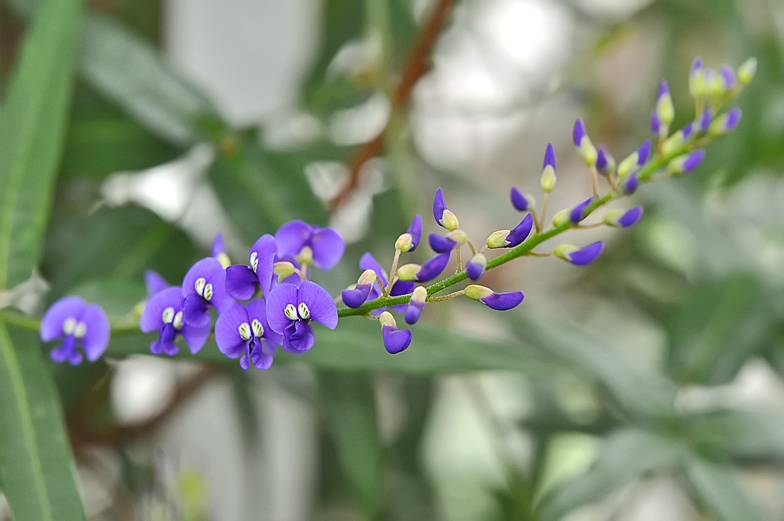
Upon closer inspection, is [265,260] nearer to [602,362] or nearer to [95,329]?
[95,329]

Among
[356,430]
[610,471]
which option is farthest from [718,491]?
[356,430]

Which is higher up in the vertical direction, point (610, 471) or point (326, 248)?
point (326, 248)

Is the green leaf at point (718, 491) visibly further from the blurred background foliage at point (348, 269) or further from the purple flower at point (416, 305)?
the purple flower at point (416, 305)

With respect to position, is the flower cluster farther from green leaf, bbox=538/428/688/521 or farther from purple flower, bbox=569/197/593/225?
green leaf, bbox=538/428/688/521

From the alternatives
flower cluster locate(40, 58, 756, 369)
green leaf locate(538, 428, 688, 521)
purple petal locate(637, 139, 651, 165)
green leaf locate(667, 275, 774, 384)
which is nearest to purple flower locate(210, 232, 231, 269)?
flower cluster locate(40, 58, 756, 369)

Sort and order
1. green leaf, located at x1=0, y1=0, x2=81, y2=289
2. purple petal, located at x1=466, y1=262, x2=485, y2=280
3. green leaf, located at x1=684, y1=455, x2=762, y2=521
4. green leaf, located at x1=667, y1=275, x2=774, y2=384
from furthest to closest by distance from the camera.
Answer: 1. green leaf, located at x1=667, y1=275, x2=774, y2=384
2. green leaf, located at x1=684, y1=455, x2=762, y2=521
3. green leaf, located at x1=0, y1=0, x2=81, y2=289
4. purple petal, located at x1=466, y1=262, x2=485, y2=280

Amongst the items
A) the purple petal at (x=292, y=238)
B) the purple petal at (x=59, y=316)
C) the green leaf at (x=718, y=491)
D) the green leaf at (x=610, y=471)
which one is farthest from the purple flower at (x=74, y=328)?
the green leaf at (x=718, y=491)
